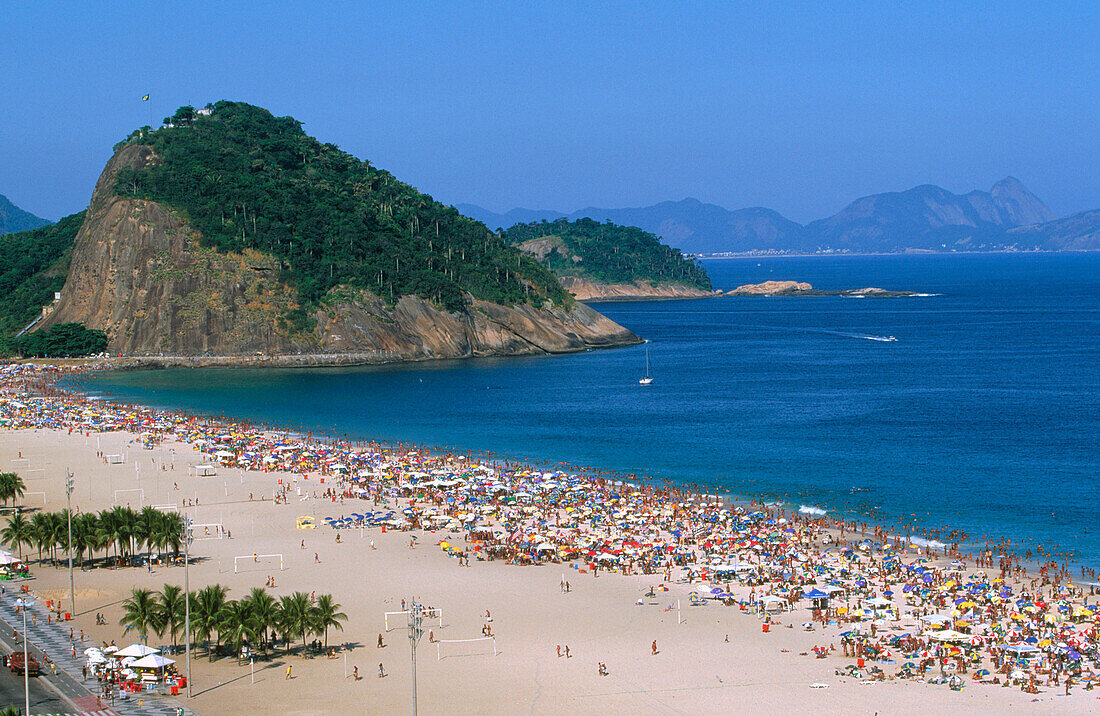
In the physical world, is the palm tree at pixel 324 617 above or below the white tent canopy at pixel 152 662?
above

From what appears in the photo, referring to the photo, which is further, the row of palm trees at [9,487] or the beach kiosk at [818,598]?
the row of palm trees at [9,487]

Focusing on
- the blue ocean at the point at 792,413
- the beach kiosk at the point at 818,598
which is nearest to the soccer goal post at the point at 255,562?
the beach kiosk at the point at 818,598

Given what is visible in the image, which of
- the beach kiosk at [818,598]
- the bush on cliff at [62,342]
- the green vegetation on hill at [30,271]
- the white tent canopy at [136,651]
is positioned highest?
the green vegetation on hill at [30,271]

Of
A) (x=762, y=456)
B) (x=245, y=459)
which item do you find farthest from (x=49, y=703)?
(x=762, y=456)

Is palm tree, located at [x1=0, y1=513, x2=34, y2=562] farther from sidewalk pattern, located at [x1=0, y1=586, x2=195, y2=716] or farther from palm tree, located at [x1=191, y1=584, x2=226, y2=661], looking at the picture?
palm tree, located at [x1=191, y1=584, x2=226, y2=661]

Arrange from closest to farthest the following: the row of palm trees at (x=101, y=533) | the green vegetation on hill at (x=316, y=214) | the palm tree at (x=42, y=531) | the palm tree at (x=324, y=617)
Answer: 1. the palm tree at (x=324, y=617)
2. the row of palm trees at (x=101, y=533)
3. the palm tree at (x=42, y=531)
4. the green vegetation on hill at (x=316, y=214)

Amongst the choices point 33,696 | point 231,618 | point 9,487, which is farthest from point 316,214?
point 33,696

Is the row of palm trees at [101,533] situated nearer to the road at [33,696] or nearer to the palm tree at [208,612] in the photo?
the palm tree at [208,612]
